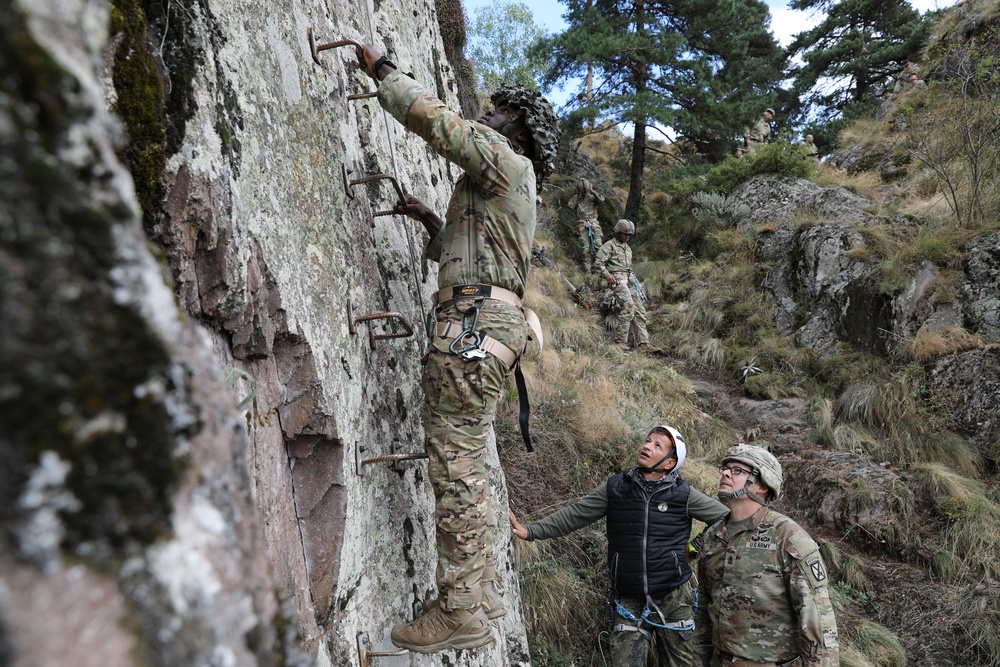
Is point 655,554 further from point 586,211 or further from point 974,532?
point 586,211

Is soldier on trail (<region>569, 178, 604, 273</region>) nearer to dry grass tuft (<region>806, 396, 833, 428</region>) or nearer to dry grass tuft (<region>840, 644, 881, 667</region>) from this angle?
dry grass tuft (<region>806, 396, 833, 428</region>)

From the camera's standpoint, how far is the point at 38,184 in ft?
2.17

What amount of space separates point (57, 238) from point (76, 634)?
420 mm

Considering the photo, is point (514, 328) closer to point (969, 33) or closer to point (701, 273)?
point (701, 273)

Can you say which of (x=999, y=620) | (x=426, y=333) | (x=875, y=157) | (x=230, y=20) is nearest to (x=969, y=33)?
(x=875, y=157)

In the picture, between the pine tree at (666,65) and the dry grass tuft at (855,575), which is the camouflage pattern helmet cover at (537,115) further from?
the pine tree at (666,65)

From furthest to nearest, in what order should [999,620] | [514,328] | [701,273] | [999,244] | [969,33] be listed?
[701,273]
[969,33]
[999,244]
[999,620]
[514,328]

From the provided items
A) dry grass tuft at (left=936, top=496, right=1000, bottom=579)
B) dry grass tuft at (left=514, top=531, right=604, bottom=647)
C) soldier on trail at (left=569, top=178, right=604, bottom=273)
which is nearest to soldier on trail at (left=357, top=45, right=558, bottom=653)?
dry grass tuft at (left=514, top=531, right=604, bottom=647)

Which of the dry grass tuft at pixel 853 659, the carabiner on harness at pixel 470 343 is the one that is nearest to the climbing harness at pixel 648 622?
the dry grass tuft at pixel 853 659

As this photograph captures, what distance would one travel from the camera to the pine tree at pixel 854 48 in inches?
675

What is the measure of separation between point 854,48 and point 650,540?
1929 cm

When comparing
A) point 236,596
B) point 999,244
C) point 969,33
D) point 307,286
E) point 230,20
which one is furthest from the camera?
point 969,33

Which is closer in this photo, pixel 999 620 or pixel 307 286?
pixel 307 286

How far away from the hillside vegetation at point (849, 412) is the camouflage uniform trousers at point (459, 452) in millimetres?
2349
